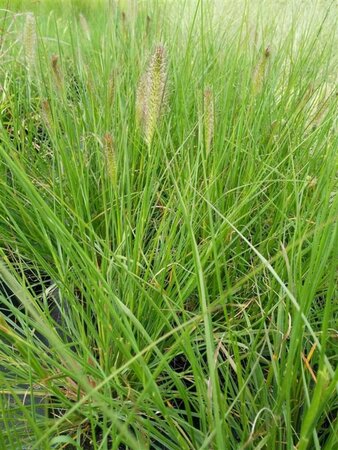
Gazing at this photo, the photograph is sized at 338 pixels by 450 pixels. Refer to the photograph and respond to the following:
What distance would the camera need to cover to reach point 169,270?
0.79 m

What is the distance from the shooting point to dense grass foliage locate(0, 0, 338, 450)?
0.49 meters

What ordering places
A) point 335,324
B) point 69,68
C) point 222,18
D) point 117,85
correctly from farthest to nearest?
point 222,18 → point 69,68 → point 117,85 → point 335,324

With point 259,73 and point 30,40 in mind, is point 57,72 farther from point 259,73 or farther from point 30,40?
point 259,73

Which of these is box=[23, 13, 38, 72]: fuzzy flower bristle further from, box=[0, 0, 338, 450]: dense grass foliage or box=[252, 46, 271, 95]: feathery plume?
box=[252, 46, 271, 95]: feathery plume

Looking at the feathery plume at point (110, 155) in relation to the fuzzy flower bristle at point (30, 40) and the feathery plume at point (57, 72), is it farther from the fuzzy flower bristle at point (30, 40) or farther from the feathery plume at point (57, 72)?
the fuzzy flower bristle at point (30, 40)

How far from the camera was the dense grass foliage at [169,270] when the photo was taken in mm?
494

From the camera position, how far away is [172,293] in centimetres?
72

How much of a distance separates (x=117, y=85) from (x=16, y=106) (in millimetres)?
427

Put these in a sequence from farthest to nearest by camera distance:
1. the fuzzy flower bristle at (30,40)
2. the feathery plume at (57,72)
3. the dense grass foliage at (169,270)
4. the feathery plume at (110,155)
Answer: the fuzzy flower bristle at (30,40), the feathery plume at (57,72), the feathery plume at (110,155), the dense grass foliage at (169,270)

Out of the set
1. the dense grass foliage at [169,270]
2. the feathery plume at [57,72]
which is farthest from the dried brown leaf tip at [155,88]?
the feathery plume at [57,72]

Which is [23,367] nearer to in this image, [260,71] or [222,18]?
[260,71]

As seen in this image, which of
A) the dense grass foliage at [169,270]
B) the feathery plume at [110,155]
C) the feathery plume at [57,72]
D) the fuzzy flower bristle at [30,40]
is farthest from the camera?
the fuzzy flower bristle at [30,40]

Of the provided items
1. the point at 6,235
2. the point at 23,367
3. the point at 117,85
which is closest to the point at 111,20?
the point at 117,85

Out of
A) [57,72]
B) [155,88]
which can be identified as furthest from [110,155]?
[57,72]
